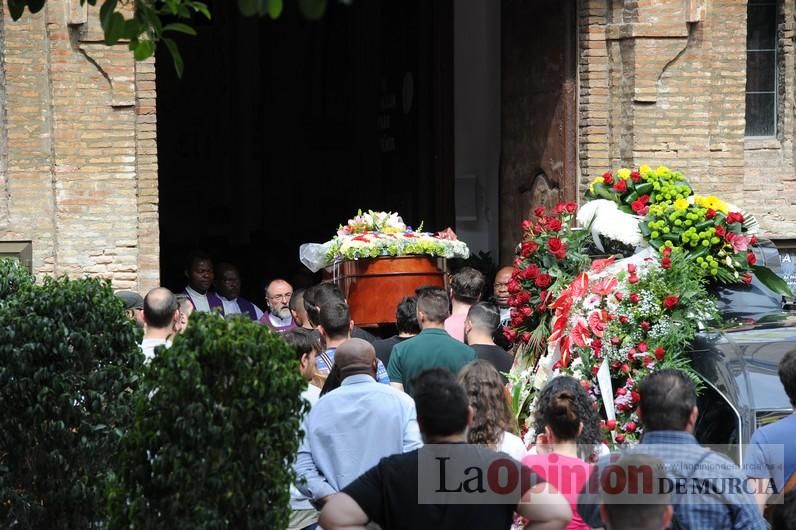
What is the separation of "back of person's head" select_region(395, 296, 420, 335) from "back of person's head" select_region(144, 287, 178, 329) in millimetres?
1548

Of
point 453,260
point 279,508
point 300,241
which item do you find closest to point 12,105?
point 453,260

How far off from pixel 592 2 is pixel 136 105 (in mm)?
4557

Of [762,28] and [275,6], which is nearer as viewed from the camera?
[275,6]

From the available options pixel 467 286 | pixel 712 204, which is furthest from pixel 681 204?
pixel 467 286

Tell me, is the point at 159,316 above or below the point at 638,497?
above

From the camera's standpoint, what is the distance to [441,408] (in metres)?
4.55

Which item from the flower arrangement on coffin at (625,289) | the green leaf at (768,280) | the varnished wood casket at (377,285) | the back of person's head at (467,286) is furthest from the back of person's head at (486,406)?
the varnished wood casket at (377,285)

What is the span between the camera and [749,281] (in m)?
8.30

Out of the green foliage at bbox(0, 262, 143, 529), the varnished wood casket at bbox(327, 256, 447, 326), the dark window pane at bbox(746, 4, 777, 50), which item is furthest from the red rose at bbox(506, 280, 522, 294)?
the dark window pane at bbox(746, 4, 777, 50)

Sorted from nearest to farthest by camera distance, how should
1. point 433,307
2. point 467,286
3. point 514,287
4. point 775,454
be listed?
point 775,454 < point 433,307 < point 514,287 < point 467,286

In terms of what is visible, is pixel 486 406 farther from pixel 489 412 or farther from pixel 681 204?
pixel 681 204

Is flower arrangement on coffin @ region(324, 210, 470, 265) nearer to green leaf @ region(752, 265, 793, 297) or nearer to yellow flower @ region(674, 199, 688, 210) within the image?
yellow flower @ region(674, 199, 688, 210)

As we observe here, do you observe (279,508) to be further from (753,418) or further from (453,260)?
(453,260)

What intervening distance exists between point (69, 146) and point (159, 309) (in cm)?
480
